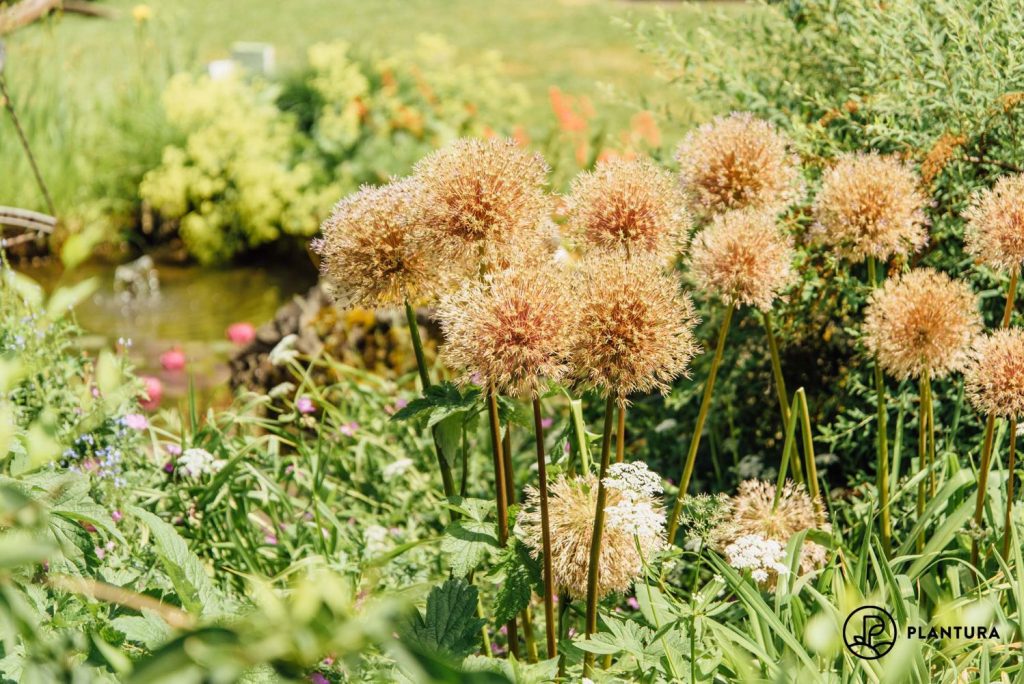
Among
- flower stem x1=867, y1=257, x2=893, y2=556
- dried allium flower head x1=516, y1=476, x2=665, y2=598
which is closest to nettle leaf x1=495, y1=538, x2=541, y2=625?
dried allium flower head x1=516, y1=476, x2=665, y2=598

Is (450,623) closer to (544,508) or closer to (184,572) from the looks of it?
(544,508)

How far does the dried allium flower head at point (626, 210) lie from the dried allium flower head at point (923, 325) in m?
0.42

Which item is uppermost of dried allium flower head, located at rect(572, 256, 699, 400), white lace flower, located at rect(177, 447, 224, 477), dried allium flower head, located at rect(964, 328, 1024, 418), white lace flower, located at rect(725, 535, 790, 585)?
dried allium flower head, located at rect(572, 256, 699, 400)

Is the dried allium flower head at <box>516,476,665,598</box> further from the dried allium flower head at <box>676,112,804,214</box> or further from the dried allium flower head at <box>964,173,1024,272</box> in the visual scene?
the dried allium flower head at <box>964,173,1024,272</box>

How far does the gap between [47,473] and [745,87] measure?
2.17 meters

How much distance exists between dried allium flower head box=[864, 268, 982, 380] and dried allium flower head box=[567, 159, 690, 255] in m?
0.42

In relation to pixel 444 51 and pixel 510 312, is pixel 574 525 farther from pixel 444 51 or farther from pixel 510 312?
pixel 444 51

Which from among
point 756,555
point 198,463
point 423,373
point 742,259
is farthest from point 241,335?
point 756,555

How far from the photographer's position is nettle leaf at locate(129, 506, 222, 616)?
1.80 m

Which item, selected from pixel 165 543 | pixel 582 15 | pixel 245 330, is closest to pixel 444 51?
pixel 245 330

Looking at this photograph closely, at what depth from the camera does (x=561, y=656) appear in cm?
185

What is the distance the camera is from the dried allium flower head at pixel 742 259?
1.84 m

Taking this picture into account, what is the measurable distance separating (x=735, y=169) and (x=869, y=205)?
0.26 metres

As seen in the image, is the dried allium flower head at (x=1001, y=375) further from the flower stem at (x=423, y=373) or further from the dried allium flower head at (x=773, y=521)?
the flower stem at (x=423, y=373)
